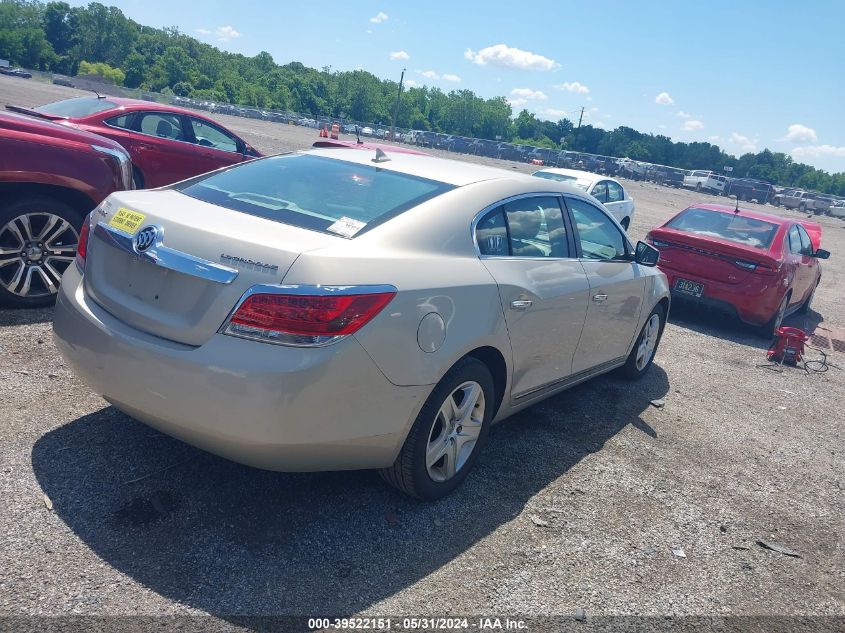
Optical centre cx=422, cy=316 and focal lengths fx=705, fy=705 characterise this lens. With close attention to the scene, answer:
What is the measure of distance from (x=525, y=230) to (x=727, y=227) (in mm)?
6277

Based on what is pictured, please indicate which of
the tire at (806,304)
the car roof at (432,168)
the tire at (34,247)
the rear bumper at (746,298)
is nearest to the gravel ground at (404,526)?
the tire at (34,247)

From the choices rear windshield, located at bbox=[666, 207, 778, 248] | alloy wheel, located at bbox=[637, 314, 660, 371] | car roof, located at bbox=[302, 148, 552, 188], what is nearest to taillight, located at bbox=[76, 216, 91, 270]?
car roof, located at bbox=[302, 148, 552, 188]

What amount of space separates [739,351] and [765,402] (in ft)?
6.27

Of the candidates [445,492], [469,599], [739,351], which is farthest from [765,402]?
[469,599]

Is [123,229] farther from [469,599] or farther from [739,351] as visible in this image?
[739,351]

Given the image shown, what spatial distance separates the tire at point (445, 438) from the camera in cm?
338

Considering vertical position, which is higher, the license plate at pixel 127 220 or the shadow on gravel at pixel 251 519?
the license plate at pixel 127 220

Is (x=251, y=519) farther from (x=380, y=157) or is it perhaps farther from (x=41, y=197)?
(x=41, y=197)

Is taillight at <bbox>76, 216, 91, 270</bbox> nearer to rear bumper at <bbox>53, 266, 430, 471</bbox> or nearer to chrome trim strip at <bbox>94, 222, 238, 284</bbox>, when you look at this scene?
chrome trim strip at <bbox>94, 222, 238, 284</bbox>

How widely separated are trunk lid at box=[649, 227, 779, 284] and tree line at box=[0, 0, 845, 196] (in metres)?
114

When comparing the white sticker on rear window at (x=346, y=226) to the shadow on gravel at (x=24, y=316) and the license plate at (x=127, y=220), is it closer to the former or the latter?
the license plate at (x=127, y=220)

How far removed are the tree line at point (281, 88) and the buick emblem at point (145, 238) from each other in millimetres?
118362

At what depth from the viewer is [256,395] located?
9.16ft

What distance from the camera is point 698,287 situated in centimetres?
887
